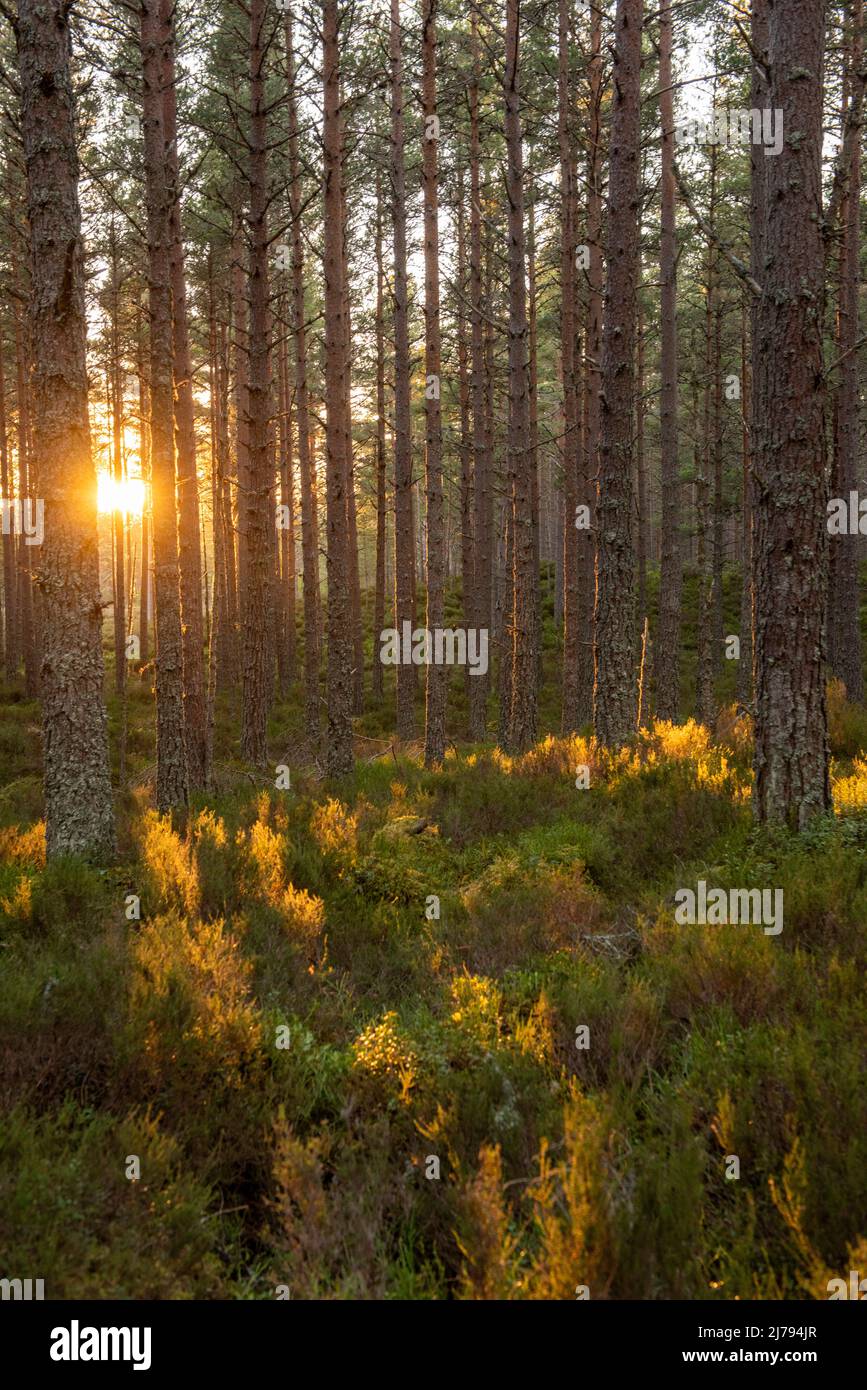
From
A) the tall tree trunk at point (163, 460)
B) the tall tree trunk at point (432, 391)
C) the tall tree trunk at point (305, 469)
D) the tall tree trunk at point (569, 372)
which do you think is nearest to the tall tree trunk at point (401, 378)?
the tall tree trunk at point (432, 391)

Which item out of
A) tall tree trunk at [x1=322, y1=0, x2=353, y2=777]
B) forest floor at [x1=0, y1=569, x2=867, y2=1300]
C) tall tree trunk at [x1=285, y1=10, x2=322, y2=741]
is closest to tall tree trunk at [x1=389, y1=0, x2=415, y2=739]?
tall tree trunk at [x1=322, y1=0, x2=353, y2=777]

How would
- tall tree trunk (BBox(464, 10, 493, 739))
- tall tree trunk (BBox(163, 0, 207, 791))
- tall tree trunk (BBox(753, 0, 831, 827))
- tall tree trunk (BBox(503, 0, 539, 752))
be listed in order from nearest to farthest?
tall tree trunk (BBox(753, 0, 831, 827)) < tall tree trunk (BBox(163, 0, 207, 791)) < tall tree trunk (BBox(503, 0, 539, 752)) < tall tree trunk (BBox(464, 10, 493, 739))

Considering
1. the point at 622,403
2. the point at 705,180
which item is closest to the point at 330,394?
the point at 622,403

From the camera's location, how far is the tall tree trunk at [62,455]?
5938 millimetres

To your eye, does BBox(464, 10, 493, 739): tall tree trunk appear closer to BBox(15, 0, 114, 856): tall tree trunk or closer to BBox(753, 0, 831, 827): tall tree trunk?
BBox(753, 0, 831, 827): tall tree trunk

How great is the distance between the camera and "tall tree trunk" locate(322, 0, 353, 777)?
1057 cm

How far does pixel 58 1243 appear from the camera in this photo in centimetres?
254

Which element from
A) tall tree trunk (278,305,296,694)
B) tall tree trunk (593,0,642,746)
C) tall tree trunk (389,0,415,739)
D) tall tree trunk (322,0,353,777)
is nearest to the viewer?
tall tree trunk (593,0,642,746)

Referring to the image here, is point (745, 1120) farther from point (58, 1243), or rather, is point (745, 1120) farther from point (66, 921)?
point (66, 921)

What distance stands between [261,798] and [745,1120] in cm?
665

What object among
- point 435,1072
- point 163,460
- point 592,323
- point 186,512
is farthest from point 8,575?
point 435,1072

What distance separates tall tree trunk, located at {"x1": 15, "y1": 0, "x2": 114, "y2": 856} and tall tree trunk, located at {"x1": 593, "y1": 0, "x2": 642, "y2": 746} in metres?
5.70

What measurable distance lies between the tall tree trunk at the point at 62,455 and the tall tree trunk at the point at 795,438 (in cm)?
542

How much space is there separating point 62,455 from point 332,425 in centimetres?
558
